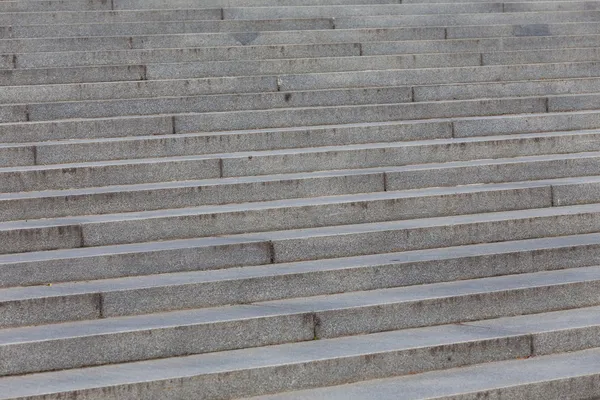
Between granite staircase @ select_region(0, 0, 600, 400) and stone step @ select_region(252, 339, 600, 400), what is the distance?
2 cm

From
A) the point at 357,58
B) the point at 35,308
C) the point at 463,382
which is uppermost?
the point at 357,58

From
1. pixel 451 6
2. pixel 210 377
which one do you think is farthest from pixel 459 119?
pixel 210 377

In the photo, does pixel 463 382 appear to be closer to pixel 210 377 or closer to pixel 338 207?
pixel 210 377

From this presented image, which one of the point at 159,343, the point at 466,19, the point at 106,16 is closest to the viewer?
the point at 159,343

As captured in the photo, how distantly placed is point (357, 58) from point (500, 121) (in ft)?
5.73

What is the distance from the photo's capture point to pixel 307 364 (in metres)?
6.08

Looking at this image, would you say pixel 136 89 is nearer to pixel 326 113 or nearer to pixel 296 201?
pixel 326 113

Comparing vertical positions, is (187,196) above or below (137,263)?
above

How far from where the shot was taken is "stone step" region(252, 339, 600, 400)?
5.99m

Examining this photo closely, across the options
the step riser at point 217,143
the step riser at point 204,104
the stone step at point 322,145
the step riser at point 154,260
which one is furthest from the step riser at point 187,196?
the step riser at point 204,104

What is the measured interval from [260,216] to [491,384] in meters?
2.32

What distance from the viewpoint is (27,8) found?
444 inches

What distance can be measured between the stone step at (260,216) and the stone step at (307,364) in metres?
1.46

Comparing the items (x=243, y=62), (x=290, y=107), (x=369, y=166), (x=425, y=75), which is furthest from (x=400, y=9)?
(x=369, y=166)
